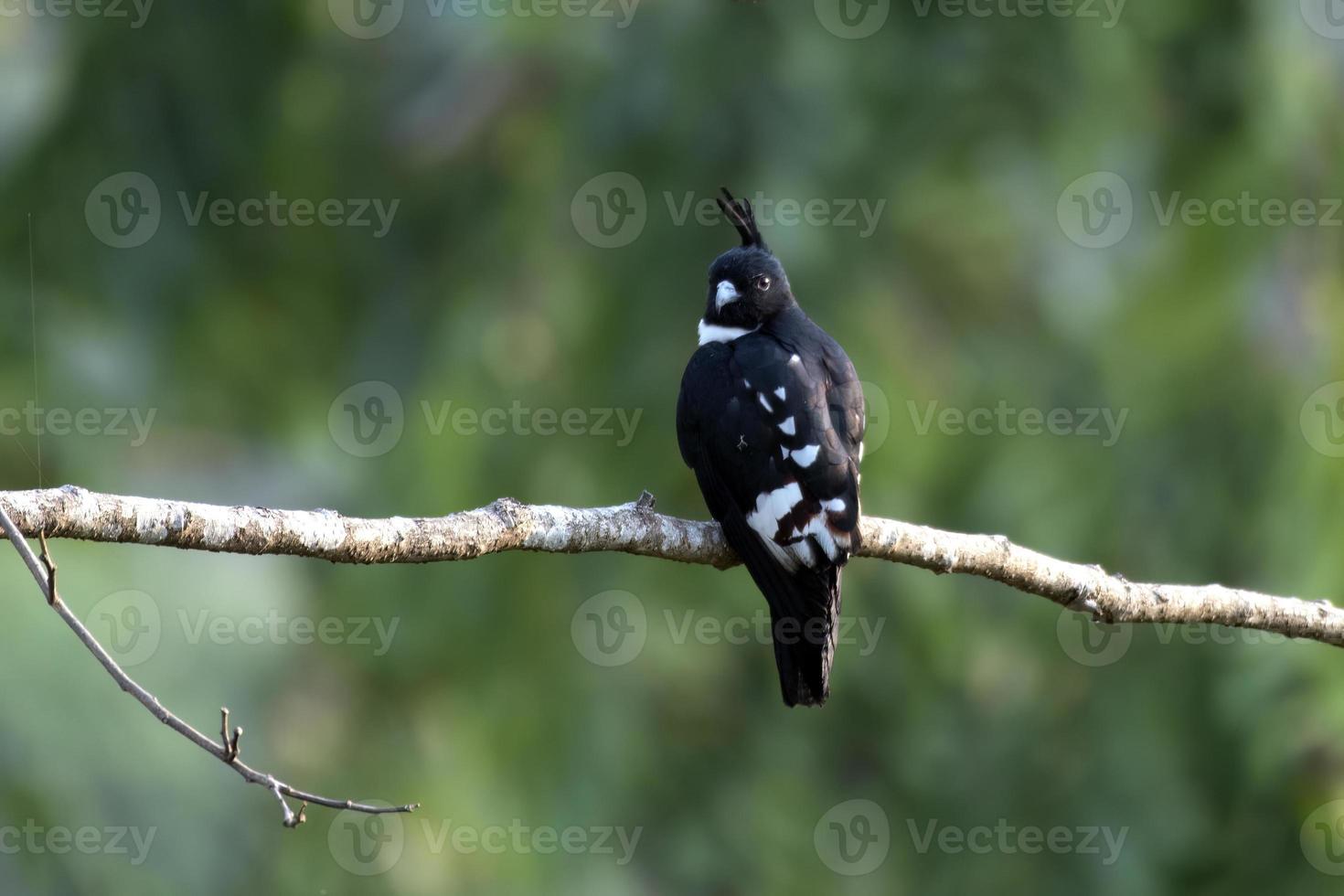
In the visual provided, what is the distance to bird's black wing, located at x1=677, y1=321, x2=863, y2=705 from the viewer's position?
3820 mm

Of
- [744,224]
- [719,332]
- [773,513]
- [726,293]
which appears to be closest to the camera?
[773,513]

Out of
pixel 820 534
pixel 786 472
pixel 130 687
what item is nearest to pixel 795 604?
pixel 820 534

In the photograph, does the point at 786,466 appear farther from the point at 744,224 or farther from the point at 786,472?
the point at 744,224

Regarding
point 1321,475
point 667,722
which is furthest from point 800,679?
point 667,722

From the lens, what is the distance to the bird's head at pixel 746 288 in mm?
4656

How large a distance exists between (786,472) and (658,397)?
6.69 ft

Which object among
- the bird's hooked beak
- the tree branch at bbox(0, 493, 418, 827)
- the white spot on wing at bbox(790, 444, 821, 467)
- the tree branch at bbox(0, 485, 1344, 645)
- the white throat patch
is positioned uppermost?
the bird's hooked beak

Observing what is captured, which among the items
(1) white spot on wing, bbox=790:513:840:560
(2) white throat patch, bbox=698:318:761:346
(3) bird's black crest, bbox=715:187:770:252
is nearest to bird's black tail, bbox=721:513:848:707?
(1) white spot on wing, bbox=790:513:840:560

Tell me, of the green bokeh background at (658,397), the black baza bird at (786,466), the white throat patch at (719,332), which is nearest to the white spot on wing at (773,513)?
the black baza bird at (786,466)

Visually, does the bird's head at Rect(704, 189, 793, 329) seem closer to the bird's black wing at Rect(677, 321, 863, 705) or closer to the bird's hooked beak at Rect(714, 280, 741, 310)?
the bird's hooked beak at Rect(714, 280, 741, 310)

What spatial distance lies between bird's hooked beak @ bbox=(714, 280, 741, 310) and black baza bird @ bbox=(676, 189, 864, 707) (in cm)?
23

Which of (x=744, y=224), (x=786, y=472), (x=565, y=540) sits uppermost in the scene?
(x=744, y=224)

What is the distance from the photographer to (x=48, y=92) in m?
6.71

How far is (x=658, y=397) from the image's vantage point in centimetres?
593
